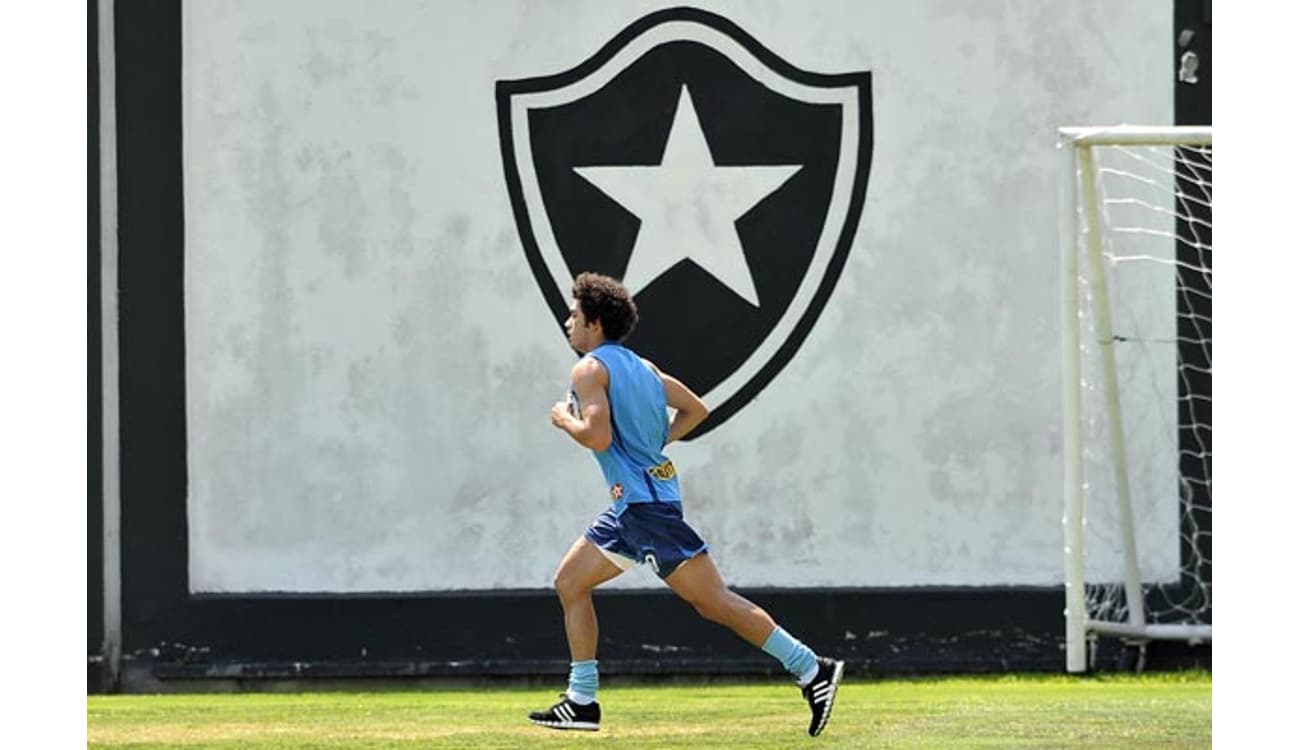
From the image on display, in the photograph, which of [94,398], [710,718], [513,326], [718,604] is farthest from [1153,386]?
[94,398]

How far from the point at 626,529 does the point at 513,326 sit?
16.8 ft

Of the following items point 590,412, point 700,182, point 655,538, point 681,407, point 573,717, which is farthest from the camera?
point 700,182

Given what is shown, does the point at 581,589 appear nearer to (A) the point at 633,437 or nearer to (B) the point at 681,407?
(A) the point at 633,437

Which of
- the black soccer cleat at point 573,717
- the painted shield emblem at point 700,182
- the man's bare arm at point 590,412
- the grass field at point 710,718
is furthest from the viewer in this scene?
the painted shield emblem at point 700,182

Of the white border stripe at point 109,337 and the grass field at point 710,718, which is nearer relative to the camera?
the grass field at point 710,718

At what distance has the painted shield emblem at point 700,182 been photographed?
14188 millimetres

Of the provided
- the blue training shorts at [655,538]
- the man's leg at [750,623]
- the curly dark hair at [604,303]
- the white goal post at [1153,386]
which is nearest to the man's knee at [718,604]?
the man's leg at [750,623]

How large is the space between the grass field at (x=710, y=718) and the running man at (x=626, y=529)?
0.73 ft

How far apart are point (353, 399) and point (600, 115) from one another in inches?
81.9

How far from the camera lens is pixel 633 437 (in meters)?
9.36

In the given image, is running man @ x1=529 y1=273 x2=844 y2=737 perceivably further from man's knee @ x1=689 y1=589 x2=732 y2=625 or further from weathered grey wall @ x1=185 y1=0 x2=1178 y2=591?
weathered grey wall @ x1=185 y1=0 x2=1178 y2=591

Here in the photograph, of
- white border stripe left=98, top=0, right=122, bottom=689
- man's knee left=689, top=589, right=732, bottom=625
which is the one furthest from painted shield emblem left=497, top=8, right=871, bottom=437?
man's knee left=689, top=589, right=732, bottom=625

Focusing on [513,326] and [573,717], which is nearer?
[573,717]

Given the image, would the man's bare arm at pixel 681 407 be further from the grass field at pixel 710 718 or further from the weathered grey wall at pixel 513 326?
the weathered grey wall at pixel 513 326
